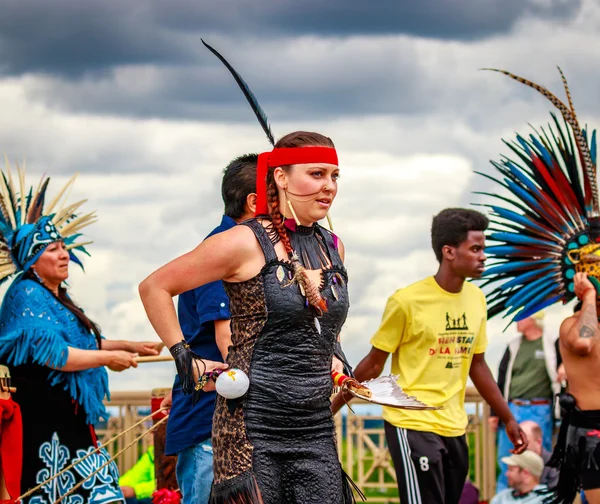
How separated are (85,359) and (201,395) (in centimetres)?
171

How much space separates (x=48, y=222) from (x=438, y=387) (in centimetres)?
296

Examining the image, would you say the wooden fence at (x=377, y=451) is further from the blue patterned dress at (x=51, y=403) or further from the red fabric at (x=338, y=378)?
the red fabric at (x=338, y=378)

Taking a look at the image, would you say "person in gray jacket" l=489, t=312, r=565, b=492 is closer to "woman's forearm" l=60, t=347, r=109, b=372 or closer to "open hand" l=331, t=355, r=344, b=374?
"woman's forearm" l=60, t=347, r=109, b=372

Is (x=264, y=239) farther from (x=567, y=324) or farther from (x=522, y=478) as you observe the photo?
(x=522, y=478)

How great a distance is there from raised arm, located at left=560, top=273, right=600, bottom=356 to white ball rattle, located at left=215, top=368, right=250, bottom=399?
11.5 ft

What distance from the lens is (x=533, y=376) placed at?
11445 millimetres

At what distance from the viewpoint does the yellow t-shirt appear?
7.12 m

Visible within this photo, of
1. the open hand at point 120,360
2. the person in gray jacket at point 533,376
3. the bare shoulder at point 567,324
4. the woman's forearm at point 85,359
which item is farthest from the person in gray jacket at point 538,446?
the woman's forearm at point 85,359

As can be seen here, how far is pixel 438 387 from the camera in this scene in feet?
23.5

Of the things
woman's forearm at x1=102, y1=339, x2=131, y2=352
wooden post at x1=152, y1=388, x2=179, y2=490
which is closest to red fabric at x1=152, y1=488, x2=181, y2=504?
wooden post at x1=152, y1=388, x2=179, y2=490

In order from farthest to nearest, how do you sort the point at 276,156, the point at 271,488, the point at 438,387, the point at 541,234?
1. the point at 541,234
2. the point at 438,387
3. the point at 276,156
4. the point at 271,488

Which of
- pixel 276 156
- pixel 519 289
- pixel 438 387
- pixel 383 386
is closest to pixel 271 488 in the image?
pixel 383 386

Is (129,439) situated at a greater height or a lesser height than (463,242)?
lesser

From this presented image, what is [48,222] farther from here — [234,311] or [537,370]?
[537,370]
